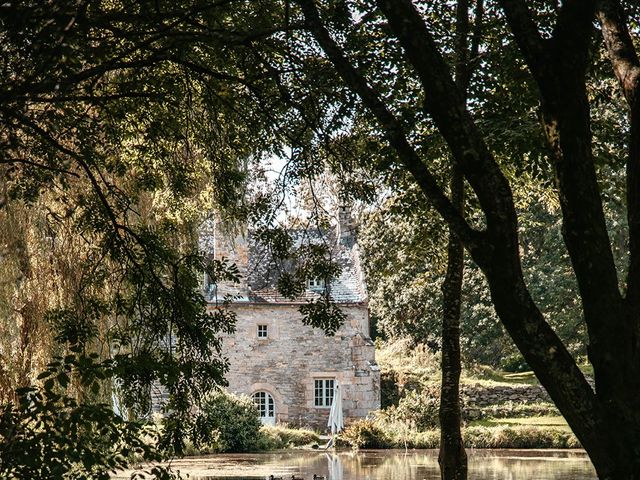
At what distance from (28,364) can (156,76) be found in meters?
5.30

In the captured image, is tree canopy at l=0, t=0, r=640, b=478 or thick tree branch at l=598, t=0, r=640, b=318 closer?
tree canopy at l=0, t=0, r=640, b=478

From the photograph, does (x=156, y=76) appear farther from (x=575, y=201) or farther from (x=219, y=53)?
(x=575, y=201)

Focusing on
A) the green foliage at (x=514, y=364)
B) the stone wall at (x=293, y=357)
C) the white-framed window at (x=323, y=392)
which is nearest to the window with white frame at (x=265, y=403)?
the stone wall at (x=293, y=357)

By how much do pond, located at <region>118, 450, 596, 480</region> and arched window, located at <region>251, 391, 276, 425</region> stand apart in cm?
481

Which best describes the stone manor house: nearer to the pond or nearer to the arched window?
the arched window

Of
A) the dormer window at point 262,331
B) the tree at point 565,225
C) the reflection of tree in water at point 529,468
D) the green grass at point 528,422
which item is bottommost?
the reflection of tree in water at point 529,468

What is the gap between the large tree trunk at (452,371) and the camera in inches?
359

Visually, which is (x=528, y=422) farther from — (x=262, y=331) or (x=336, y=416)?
(x=262, y=331)

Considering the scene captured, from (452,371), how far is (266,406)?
22775 millimetres

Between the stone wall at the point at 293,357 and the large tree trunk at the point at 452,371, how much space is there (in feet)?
70.8

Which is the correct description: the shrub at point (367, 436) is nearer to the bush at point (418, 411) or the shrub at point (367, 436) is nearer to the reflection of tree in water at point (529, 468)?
Answer: the bush at point (418, 411)

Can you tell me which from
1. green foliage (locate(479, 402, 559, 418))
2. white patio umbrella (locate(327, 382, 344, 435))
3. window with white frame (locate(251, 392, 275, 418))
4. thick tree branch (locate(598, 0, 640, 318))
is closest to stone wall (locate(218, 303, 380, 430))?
window with white frame (locate(251, 392, 275, 418))

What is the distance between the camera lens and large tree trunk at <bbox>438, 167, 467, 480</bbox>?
9.12 m

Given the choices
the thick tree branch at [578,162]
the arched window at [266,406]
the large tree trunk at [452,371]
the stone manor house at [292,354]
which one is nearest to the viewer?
the thick tree branch at [578,162]
